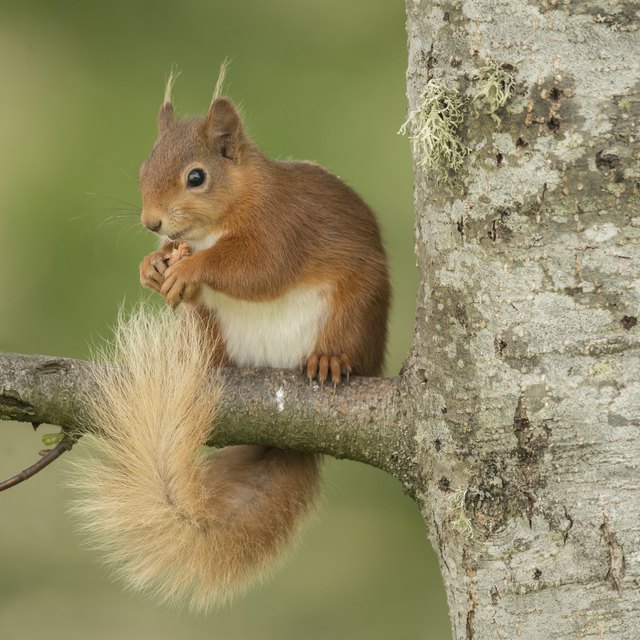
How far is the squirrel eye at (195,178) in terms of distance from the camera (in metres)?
2.20

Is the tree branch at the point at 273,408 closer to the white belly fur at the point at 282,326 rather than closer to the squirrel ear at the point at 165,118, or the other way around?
the white belly fur at the point at 282,326

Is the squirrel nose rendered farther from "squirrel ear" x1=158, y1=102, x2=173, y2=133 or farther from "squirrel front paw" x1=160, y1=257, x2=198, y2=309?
"squirrel ear" x1=158, y1=102, x2=173, y2=133

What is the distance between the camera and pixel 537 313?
4.51 feet

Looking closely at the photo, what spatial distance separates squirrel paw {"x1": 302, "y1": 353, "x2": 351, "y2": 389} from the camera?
1.79 meters

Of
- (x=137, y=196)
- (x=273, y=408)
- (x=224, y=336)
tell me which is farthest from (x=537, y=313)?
(x=137, y=196)

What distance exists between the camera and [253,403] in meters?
1.70

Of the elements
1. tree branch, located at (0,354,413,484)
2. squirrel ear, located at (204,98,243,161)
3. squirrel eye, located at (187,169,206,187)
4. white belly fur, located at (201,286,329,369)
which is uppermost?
squirrel ear, located at (204,98,243,161)

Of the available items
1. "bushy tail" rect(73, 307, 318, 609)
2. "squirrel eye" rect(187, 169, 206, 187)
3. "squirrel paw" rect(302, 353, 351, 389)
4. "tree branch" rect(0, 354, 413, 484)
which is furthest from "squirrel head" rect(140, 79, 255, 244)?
"tree branch" rect(0, 354, 413, 484)

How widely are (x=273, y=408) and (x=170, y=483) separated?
269 mm

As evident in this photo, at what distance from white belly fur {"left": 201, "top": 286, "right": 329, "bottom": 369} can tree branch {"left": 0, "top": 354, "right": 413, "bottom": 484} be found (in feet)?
1.27

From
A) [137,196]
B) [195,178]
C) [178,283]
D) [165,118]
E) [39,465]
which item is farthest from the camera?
[137,196]

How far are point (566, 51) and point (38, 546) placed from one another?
2731mm

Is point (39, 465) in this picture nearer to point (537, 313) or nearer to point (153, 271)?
point (153, 271)

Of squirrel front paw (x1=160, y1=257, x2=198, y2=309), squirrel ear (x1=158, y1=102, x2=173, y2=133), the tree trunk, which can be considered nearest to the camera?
the tree trunk
